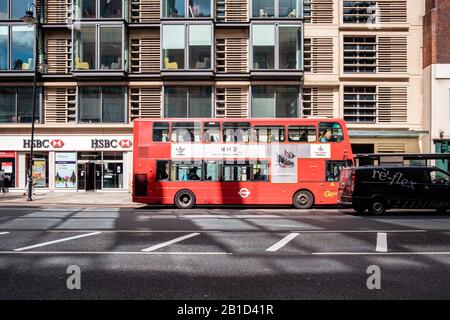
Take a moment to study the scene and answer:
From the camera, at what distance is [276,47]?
2884 centimetres

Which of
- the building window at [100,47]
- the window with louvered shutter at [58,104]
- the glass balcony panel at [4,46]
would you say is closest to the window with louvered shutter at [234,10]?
the building window at [100,47]

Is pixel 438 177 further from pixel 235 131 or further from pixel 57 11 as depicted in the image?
pixel 57 11

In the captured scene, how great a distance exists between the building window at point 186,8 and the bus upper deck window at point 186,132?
41.7 feet

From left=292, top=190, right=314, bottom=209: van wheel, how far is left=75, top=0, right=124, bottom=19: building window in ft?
59.5

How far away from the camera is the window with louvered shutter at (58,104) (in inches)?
1185

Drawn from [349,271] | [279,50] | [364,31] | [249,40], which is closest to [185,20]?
[249,40]

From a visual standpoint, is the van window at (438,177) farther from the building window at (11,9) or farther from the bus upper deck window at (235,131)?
the building window at (11,9)

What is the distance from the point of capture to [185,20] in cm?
2906

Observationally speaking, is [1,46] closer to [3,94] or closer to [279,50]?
[3,94]

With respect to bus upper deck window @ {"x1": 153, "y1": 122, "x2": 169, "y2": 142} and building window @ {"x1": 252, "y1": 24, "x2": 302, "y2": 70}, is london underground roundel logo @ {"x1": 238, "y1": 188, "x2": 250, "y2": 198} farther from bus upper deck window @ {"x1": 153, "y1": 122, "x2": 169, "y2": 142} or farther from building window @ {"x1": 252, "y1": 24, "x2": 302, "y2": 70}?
building window @ {"x1": 252, "y1": 24, "x2": 302, "y2": 70}

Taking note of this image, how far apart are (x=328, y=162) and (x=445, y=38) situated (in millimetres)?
15367

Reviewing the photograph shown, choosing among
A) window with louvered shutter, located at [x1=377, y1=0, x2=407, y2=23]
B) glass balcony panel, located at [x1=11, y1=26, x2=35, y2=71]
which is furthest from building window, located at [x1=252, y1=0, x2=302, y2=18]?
glass balcony panel, located at [x1=11, y1=26, x2=35, y2=71]

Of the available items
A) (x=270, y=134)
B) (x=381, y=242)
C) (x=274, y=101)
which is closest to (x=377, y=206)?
(x=270, y=134)

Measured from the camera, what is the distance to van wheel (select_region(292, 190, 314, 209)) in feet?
63.8
